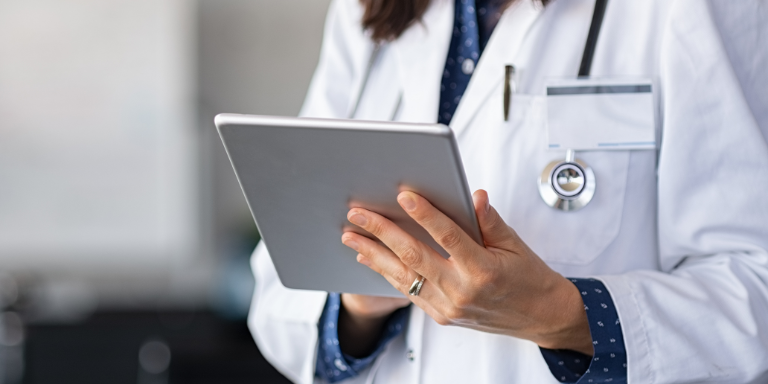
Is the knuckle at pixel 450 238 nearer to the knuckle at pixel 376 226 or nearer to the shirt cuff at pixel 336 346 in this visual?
the knuckle at pixel 376 226

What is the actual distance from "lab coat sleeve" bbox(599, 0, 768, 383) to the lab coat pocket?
0.06 meters

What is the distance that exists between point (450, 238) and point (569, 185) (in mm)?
277

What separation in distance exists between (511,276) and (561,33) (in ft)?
1.38

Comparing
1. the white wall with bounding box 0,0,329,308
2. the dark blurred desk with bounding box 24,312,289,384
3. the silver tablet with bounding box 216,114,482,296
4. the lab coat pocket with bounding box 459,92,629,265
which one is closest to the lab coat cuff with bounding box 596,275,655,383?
the lab coat pocket with bounding box 459,92,629,265

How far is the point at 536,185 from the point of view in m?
0.87

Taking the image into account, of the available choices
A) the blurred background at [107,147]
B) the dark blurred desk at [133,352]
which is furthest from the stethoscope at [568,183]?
the blurred background at [107,147]

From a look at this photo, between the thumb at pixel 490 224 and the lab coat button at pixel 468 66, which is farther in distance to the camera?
Result: the lab coat button at pixel 468 66

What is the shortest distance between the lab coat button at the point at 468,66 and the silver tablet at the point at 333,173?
364 millimetres

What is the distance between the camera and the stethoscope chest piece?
2.75ft

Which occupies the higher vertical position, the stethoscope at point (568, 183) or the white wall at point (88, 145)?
the stethoscope at point (568, 183)

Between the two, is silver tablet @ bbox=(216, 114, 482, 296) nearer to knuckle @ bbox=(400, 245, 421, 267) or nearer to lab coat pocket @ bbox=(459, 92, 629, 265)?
knuckle @ bbox=(400, 245, 421, 267)

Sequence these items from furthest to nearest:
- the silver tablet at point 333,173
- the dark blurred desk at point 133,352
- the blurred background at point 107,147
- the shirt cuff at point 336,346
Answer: the blurred background at point 107,147, the dark blurred desk at point 133,352, the shirt cuff at point 336,346, the silver tablet at point 333,173

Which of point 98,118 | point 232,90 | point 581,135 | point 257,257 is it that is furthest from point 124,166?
point 581,135

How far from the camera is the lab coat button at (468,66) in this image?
0.98m
